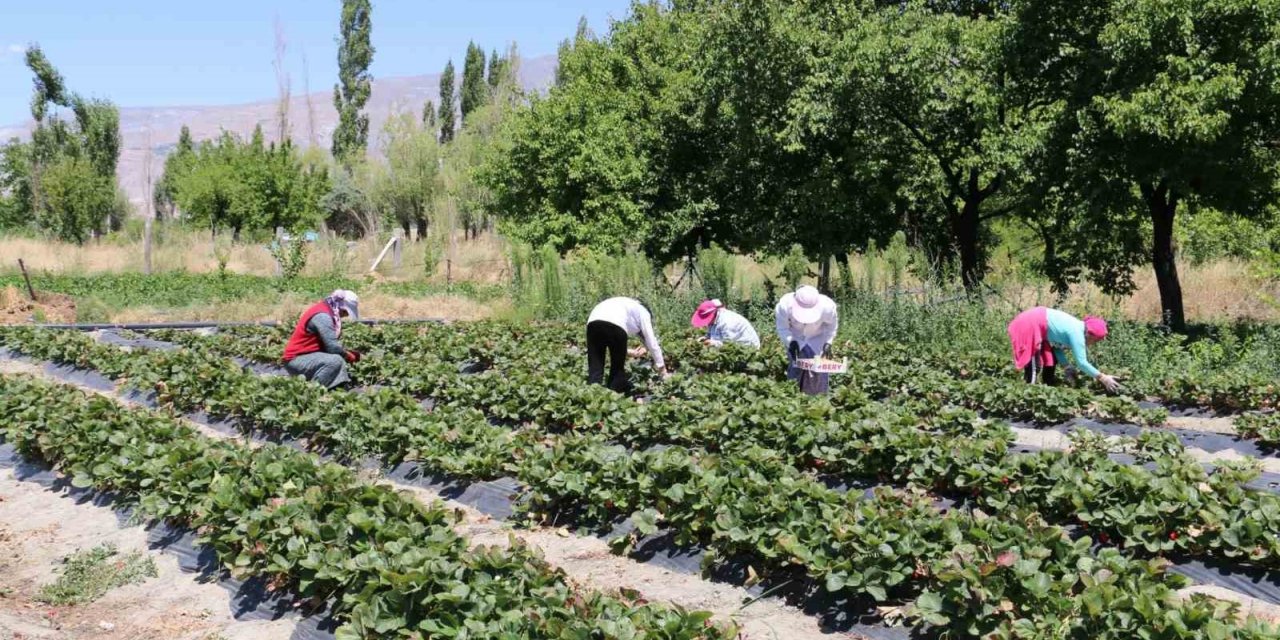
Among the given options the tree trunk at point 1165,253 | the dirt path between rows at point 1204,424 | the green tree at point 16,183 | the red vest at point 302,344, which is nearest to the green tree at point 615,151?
the tree trunk at point 1165,253

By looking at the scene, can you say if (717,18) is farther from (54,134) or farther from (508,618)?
(54,134)

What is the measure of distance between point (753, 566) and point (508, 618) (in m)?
1.63

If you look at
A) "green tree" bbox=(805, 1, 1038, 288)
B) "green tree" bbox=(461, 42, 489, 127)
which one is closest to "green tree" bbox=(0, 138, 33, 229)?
"green tree" bbox=(461, 42, 489, 127)

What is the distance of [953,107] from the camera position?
15.4m

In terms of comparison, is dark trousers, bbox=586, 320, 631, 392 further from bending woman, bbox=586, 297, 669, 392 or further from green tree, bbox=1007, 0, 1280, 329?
green tree, bbox=1007, 0, 1280, 329

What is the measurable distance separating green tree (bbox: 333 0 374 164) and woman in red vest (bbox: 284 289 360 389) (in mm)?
53552

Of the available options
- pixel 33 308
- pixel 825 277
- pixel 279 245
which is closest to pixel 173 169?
pixel 279 245

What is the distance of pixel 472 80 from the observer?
67625 millimetres

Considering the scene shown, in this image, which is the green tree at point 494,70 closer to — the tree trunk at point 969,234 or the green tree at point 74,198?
the green tree at point 74,198

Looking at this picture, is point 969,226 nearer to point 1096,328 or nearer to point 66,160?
point 1096,328

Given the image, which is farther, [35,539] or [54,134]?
[54,134]

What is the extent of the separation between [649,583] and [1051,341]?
5510 millimetres

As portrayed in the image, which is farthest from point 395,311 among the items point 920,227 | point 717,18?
point 920,227

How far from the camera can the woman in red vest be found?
10148 mm
